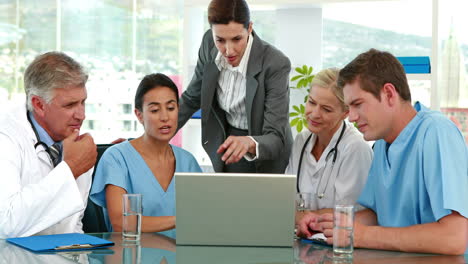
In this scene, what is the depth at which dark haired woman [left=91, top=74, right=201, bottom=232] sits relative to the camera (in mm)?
2279

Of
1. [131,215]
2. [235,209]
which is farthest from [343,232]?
[131,215]

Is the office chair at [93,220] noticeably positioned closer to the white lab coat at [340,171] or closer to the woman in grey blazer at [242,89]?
the woman in grey blazer at [242,89]

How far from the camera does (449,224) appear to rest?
180cm

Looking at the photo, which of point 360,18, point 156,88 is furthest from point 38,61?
point 360,18

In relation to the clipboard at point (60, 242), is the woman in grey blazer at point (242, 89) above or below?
above

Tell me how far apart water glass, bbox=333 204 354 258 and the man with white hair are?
831 mm

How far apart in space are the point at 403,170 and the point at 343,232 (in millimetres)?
444

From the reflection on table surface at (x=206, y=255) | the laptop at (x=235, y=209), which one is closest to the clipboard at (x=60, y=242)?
the reflection on table surface at (x=206, y=255)

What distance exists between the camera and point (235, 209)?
176 cm

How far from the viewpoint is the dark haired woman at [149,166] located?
228 centimetres

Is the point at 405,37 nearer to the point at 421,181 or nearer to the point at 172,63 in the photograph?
the point at 172,63

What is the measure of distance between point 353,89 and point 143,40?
14.2ft

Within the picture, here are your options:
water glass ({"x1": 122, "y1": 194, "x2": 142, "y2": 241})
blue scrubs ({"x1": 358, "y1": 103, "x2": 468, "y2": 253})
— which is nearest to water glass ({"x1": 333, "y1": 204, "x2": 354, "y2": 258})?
blue scrubs ({"x1": 358, "y1": 103, "x2": 468, "y2": 253})

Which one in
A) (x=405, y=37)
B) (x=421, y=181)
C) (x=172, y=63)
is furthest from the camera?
(x=172, y=63)
